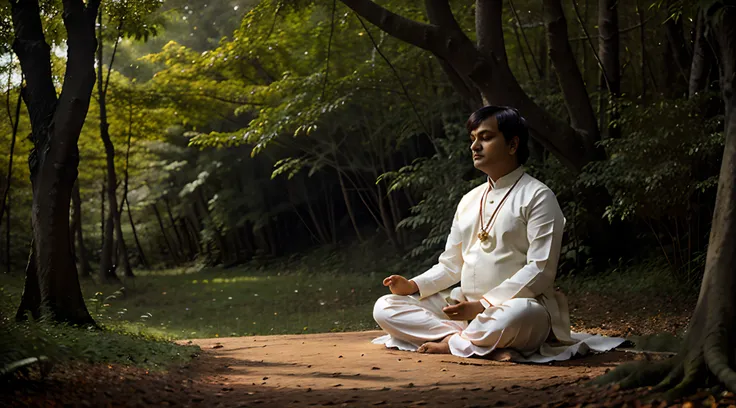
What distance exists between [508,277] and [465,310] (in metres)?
0.42

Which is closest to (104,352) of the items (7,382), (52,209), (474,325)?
(7,382)

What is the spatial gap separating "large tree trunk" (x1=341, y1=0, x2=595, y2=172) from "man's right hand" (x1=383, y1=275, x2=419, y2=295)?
3367 mm

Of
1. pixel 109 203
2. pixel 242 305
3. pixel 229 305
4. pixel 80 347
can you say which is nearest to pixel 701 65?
pixel 80 347

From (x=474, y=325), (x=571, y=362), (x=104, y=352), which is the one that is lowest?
(x=571, y=362)

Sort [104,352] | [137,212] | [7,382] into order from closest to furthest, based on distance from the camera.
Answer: [7,382] < [104,352] < [137,212]

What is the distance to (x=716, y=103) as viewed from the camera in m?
8.56

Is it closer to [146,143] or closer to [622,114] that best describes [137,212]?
[146,143]

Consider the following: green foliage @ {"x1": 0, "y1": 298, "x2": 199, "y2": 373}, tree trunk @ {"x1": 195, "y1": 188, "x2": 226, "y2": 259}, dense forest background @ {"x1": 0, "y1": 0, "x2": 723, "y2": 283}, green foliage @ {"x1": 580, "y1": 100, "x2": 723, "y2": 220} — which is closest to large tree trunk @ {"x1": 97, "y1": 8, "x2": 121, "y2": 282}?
dense forest background @ {"x1": 0, "y1": 0, "x2": 723, "y2": 283}

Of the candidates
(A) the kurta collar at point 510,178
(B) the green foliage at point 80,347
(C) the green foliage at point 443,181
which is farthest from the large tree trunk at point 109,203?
(A) the kurta collar at point 510,178

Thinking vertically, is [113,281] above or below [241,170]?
below

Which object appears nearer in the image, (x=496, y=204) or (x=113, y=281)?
(x=496, y=204)

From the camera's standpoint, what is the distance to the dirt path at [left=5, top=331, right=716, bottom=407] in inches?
136

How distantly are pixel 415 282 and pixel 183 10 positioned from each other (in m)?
18.6

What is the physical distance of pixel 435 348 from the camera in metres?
5.37
